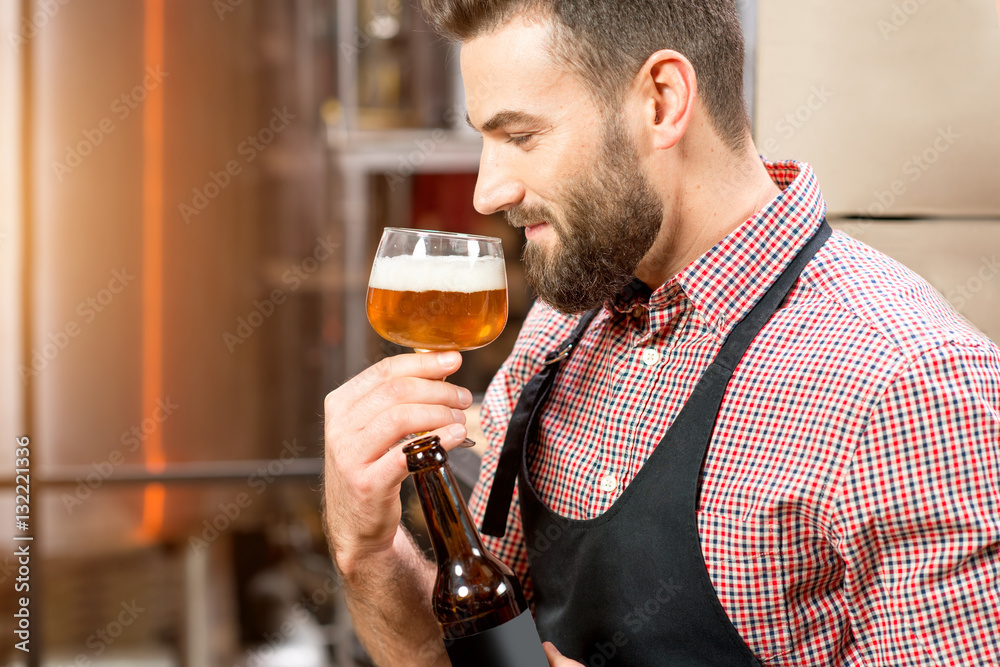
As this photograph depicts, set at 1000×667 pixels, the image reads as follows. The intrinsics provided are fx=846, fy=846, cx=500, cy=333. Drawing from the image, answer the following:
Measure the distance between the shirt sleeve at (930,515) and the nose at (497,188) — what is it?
0.55 m

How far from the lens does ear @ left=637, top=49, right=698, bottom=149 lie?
1.17 m

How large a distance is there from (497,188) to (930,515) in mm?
673

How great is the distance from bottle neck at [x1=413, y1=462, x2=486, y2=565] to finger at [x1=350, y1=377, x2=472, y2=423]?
3.5 inches

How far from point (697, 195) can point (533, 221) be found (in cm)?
24

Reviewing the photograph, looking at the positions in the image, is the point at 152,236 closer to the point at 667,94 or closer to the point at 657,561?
the point at 667,94

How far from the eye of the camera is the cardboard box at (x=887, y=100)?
1611mm

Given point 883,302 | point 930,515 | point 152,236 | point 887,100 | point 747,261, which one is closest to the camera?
point 930,515

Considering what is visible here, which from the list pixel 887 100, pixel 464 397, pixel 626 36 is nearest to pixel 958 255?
pixel 887 100

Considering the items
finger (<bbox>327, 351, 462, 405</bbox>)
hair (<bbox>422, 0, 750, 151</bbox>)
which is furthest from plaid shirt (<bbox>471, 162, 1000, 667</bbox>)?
finger (<bbox>327, 351, 462, 405</bbox>)

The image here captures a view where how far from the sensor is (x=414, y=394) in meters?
1.04

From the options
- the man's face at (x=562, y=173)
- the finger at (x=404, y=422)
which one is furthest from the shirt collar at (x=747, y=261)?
the finger at (x=404, y=422)

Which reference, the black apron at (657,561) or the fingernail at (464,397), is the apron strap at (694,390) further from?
the fingernail at (464,397)

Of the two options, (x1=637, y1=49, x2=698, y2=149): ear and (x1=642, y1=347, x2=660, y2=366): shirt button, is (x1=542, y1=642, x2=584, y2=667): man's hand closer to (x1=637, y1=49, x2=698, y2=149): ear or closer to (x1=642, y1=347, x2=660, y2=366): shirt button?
(x1=642, y1=347, x2=660, y2=366): shirt button

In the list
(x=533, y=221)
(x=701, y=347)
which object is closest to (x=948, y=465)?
(x=701, y=347)
